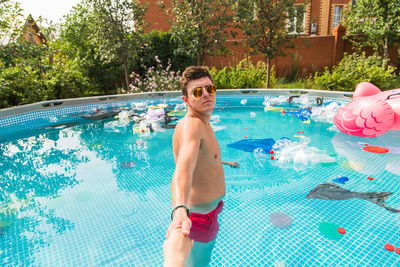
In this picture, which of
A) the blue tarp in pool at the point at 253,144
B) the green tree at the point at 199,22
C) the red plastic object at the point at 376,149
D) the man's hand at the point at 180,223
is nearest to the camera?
the man's hand at the point at 180,223

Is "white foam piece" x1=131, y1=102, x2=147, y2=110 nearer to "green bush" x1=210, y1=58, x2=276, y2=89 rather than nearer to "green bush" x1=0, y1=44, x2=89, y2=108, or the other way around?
"green bush" x1=0, y1=44, x2=89, y2=108

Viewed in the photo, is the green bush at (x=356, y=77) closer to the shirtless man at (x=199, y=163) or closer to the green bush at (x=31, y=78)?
the shirtless man at (x=199, y=163)

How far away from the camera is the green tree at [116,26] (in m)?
9.88

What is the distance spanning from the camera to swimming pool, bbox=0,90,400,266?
8.54 feet

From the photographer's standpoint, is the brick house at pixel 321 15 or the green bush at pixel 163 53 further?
the brick house at pixel 321 15

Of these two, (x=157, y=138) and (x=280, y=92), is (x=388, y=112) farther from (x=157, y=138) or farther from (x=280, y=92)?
(x=280, y=92)

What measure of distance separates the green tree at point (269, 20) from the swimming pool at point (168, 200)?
4.98 m

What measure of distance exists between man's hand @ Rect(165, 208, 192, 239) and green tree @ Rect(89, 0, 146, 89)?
10216mm

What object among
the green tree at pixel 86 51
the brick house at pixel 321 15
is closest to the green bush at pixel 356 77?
the green tree at pixel 86 51

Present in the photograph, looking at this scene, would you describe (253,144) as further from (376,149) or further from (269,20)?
(269,20)

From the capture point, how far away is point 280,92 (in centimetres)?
1017

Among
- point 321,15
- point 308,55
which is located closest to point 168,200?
point 308,55

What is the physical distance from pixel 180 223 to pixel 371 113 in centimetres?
475

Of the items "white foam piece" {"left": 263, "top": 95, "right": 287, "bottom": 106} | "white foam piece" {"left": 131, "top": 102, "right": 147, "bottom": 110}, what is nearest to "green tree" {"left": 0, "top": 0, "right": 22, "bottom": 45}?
"white foam piece" {"left": 131, "top": 102, "right": 147, "bottom": 110}
